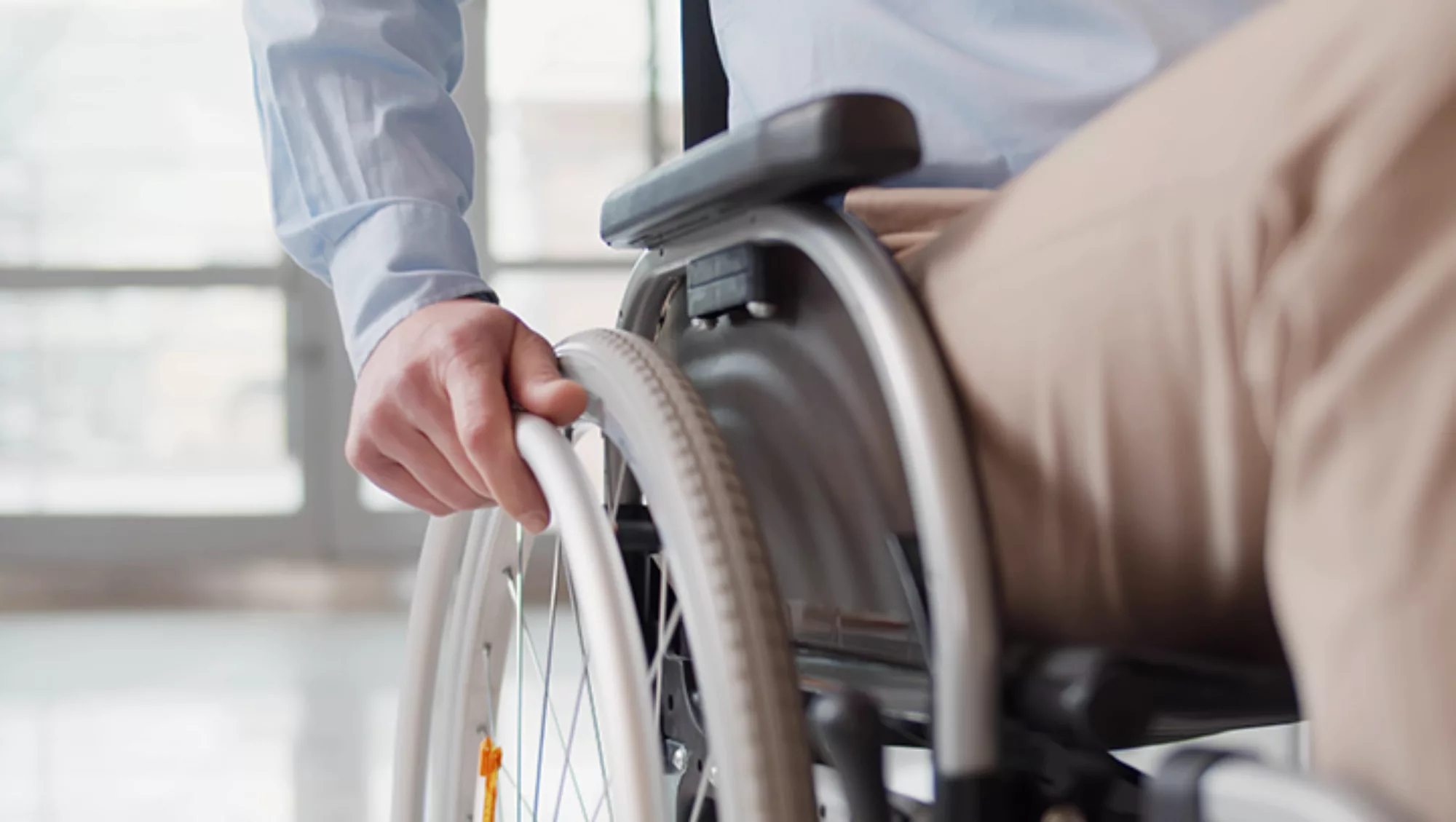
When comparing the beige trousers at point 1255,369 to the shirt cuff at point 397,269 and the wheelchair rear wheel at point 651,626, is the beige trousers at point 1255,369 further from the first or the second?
the shirt cuff at point 397,269

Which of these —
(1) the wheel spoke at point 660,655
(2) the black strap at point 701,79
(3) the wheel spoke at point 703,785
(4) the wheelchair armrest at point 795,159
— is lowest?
(3) the wheel spoke at point 703,785

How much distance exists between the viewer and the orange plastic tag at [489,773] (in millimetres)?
758

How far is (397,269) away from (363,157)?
9 centimetres

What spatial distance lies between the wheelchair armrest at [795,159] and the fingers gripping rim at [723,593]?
8 cm

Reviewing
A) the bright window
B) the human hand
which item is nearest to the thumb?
the human hand

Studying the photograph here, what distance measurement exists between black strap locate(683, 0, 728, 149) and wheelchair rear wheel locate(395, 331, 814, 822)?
25cm

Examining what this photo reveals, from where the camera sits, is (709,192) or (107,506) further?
(107,506)

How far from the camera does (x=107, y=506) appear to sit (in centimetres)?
438

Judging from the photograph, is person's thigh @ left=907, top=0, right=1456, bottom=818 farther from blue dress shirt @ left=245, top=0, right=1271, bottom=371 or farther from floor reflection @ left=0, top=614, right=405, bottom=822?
floor reflection @ left=0, top=614, right=405, bottom=822

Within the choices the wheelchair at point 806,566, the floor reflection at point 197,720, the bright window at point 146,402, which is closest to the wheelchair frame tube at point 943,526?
the wheelchair at point 806,566

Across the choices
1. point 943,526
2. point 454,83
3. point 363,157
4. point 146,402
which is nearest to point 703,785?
point 943,526

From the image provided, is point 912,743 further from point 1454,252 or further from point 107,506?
point 107,506

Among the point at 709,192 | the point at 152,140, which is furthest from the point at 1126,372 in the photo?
the point at 152,140

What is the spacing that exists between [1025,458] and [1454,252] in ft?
0.53
